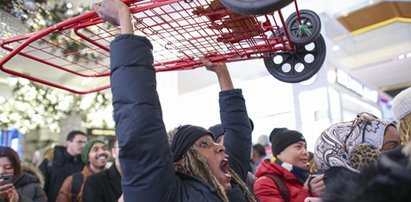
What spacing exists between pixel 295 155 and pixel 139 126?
1640 mm

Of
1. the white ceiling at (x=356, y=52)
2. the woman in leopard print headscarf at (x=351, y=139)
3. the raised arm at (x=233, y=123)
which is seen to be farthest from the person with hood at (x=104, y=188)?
the white ceiling at (x=356, y=52)

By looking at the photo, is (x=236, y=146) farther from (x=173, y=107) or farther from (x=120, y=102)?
(x=173, y=107)

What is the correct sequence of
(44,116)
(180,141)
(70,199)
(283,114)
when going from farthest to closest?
1. (283,114)
2. (44,116)
3. (70,199)
4. (180,141)

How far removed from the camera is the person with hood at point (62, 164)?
356cm

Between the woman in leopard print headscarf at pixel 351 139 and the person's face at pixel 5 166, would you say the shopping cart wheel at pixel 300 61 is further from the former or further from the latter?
the person's face at pixel 5 166

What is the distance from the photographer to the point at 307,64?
62.5 inches

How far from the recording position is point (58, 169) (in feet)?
11.8

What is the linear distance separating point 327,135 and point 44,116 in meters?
5.01

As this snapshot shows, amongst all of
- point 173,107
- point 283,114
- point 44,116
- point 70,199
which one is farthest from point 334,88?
point 44,116

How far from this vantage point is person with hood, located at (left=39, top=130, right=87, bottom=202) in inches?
140

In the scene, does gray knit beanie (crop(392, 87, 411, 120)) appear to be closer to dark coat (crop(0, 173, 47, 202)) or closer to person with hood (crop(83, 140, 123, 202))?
person with hood (crop(83, 140, 123, 202))

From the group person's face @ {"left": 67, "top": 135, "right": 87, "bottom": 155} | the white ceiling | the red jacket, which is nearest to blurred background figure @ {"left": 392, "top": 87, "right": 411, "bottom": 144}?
the red jacket

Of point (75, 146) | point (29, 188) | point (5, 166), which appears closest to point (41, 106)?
point (75, 146)

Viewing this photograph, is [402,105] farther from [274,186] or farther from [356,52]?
[356,52]
